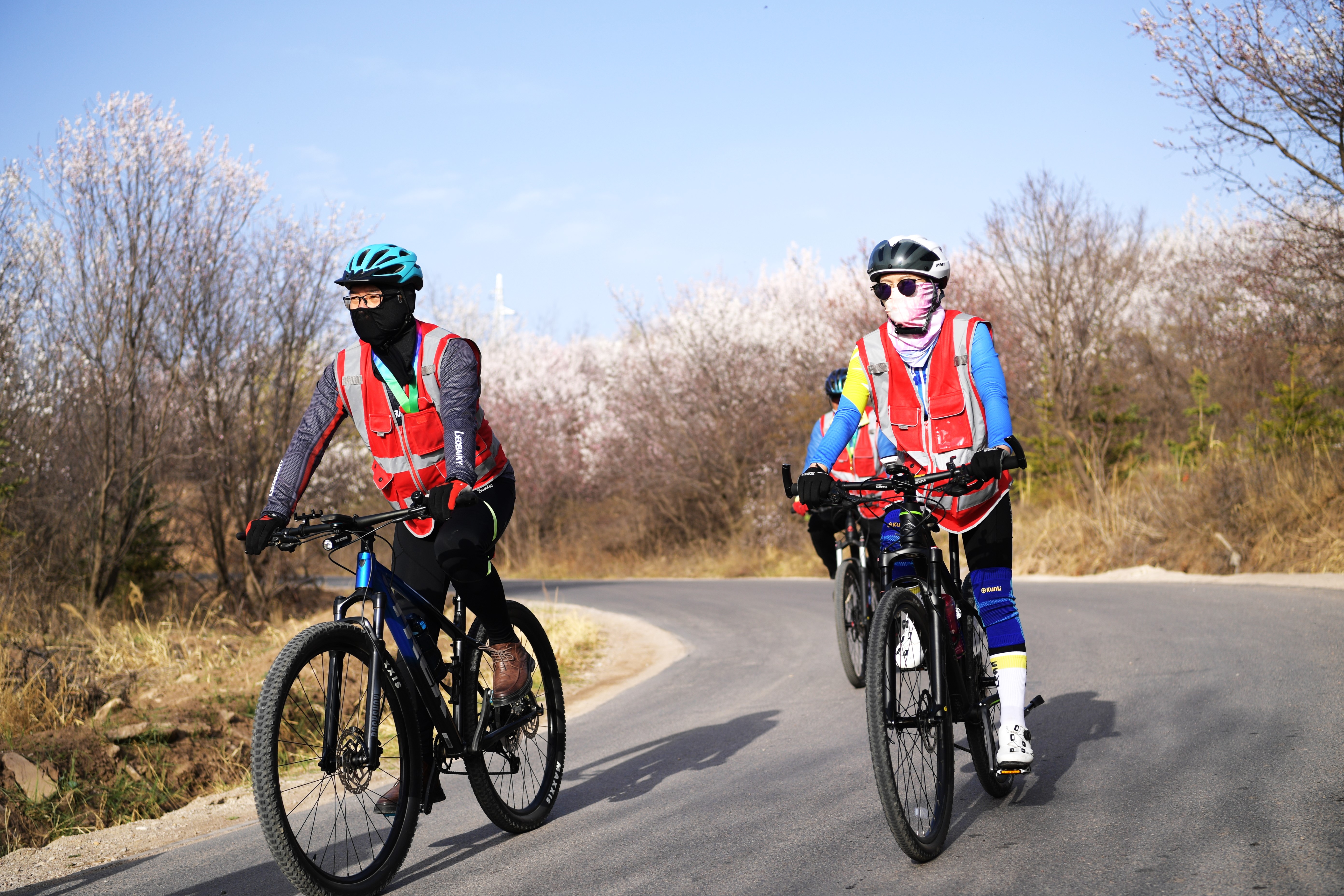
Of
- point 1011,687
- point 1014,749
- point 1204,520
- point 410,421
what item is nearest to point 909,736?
point 1014,749

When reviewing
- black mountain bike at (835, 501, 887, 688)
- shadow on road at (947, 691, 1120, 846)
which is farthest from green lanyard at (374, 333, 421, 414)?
black mountain bike at (835, 501, 887, 688)

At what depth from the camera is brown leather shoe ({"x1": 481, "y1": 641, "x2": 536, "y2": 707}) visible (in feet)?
15.4

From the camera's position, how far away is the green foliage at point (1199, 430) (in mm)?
17734

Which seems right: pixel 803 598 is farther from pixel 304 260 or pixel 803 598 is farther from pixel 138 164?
pixel 138 164

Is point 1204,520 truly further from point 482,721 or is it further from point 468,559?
point 468,559

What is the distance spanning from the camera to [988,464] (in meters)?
3.99

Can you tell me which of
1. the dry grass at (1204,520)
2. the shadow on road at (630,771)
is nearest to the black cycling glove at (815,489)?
the shadow on road at (630,771)

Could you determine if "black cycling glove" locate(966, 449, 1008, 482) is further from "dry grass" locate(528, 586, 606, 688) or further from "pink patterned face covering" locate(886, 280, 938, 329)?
"dry grass" locate(528, 586, 606, 688)

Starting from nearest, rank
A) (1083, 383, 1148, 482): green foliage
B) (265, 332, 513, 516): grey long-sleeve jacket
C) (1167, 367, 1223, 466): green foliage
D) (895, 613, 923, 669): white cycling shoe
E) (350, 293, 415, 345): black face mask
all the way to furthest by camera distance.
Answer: (895, 613, 923, 669): white cycling shoe
(265, 332, 513, 516): grey long-sleeve jacket
(350, 293, 415, 345): black face mask
(1167, 367, 1223, 466): green foliage
(1083, 383, 1148, 482): green foliage

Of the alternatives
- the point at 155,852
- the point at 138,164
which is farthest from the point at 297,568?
the point at 155,852

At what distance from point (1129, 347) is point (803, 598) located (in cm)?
2089

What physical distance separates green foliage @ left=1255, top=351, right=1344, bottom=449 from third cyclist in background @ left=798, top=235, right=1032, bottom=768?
12.1 metres

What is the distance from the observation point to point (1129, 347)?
32.5 m

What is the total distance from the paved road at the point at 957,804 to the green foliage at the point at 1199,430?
9.77 m
